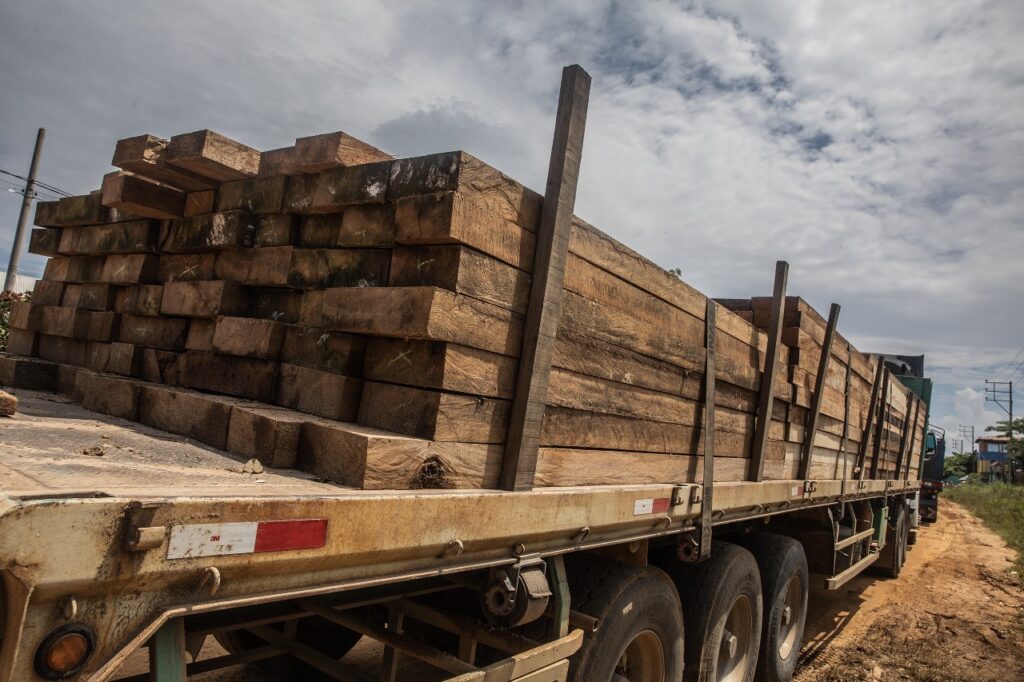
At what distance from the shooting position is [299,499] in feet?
4.27

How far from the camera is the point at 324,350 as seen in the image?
200 centimetres

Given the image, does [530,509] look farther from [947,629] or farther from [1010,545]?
→ [1010,545]

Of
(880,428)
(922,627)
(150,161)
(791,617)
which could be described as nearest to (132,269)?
(150,161)

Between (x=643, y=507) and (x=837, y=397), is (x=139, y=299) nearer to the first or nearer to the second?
(x=643, y=507)

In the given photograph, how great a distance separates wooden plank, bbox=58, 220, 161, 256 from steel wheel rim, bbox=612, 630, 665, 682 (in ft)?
8.60

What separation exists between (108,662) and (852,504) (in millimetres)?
6890

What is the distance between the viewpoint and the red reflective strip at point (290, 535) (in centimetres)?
124

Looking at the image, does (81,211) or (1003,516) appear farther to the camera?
(1003,516)

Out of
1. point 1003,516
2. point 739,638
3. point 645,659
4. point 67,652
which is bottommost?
point 1003,516

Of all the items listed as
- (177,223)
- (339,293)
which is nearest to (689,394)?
(339,293)

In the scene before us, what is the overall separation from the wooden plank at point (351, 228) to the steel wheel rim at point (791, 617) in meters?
3.98

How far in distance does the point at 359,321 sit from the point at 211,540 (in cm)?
83

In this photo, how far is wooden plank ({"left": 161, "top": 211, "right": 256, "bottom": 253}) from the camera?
2.43 metres

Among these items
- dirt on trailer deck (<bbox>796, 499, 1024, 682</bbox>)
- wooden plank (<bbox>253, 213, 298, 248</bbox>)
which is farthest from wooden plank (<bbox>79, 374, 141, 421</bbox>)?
dirt on trailer deck (<bbox>796, 499, 1024, 682</bbox>)
